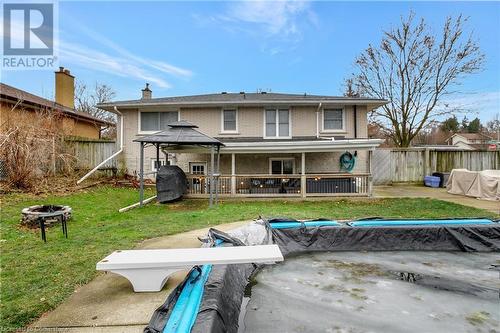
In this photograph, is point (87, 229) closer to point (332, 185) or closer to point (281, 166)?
point (332, 185)

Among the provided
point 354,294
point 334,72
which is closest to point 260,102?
point 354,294

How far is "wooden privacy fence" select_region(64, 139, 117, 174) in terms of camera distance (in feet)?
49.5

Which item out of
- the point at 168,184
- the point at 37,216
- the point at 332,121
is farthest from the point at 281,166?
the point at 37,216

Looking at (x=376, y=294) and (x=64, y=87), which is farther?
(x=64, y=87)

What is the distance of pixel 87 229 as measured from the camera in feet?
22.3

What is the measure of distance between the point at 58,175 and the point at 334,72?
23597 mm

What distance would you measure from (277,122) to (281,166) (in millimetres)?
2295

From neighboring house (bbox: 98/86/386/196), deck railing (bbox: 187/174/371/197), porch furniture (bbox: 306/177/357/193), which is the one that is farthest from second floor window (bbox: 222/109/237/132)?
porch furniture (bbox: 306/177/357/193)

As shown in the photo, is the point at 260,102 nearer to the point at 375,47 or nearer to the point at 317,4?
the point at 317,4

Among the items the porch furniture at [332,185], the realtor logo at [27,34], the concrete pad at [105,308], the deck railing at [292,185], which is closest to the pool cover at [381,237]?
the concrete pad at [105,308]

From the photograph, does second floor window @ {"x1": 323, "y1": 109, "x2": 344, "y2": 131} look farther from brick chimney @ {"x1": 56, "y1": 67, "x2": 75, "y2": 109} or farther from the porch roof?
brick chimney @ {"x1": 56, "y1": 67, "x2": 75, "y2": 109}

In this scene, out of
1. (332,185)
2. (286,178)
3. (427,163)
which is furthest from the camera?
(427,163)

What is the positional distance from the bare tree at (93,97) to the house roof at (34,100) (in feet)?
37.3

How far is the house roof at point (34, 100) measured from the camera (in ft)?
47.2
